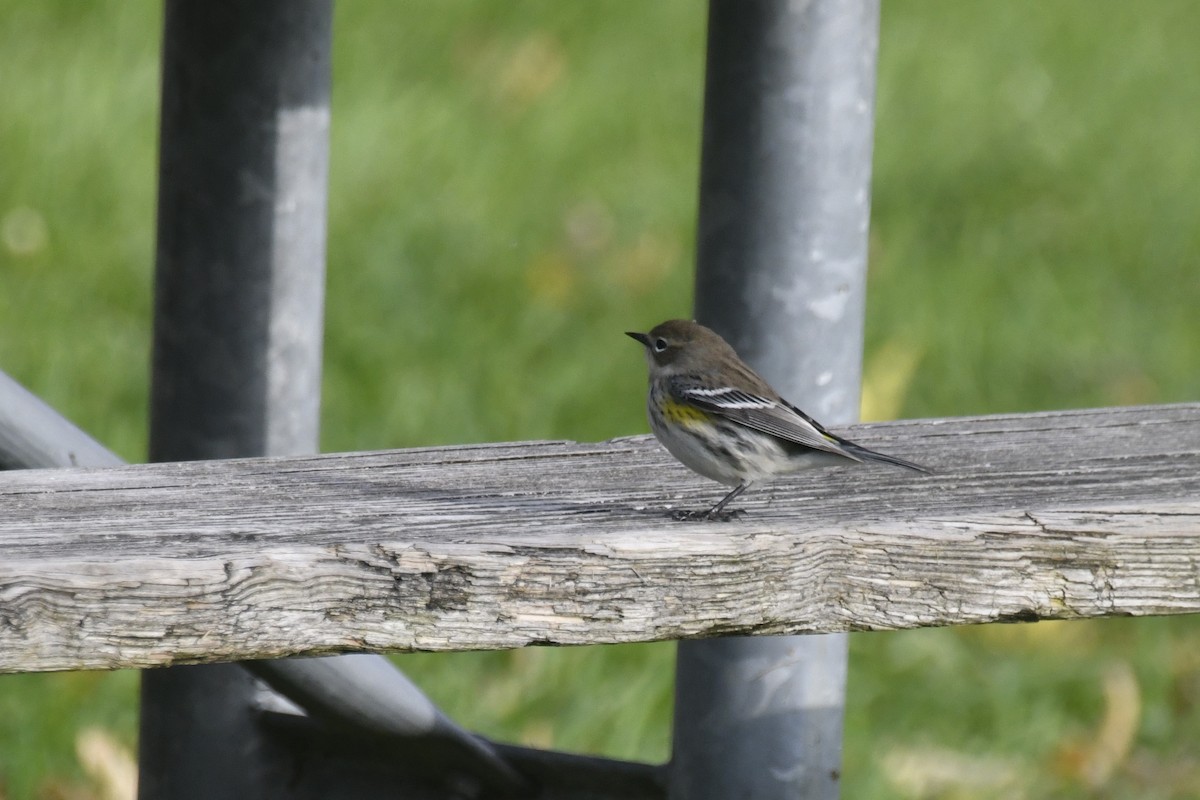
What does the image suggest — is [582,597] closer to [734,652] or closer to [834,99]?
[734,652]

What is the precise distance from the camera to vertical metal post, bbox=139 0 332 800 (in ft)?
10.7

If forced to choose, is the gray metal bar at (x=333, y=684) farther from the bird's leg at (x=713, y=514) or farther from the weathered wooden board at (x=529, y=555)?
the bird's leg at (x=713, y=514)

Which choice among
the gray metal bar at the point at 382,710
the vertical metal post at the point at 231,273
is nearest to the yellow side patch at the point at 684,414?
the gray metal bar at the point at 382,710

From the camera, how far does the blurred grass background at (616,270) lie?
4.56m

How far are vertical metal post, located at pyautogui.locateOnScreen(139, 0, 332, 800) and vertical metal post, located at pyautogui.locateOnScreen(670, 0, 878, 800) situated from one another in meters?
0.88

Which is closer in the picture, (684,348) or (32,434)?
(32,434)

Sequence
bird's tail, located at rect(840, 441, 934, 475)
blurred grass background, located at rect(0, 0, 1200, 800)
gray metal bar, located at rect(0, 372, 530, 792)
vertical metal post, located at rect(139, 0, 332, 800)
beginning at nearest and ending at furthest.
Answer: bird's tail, located at rect(840, 441, 934, 475), gray metal bar, located at rect(0, 372, 530, 792), vertical metal post, located at rect(139, 0, 332, 800), blurred grass background, located at rect(0, 0, 1200, 800)

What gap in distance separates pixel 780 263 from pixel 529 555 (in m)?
0.90

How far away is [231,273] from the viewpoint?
10.8ft

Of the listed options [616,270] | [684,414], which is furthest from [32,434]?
[616,270]

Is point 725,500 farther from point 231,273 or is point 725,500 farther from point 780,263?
point 231,273

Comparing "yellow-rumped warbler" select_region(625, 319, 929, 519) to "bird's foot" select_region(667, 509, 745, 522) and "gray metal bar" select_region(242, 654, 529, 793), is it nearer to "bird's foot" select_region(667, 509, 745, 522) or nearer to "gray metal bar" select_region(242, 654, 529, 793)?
"bird's foot" select_region(667, 509, 745, 522)

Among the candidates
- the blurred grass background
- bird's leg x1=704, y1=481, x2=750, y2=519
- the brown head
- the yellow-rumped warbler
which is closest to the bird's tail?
the yellow-rumped warbler

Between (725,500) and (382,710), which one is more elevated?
(725,500)
